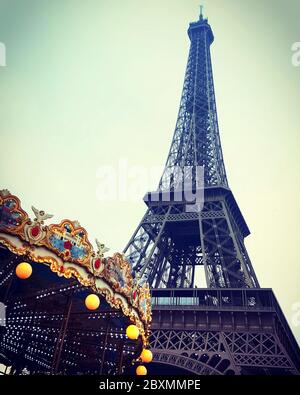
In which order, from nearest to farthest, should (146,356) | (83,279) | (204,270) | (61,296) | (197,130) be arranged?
(83,279), (61,296), (146,356), (204,270), (197,130)

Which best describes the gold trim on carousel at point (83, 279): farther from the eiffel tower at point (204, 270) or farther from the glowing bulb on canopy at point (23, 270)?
the eiffel tower at point (204, 270)

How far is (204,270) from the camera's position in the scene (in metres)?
29.9

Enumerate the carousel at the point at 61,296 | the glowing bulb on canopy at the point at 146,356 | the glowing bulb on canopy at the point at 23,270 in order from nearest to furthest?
the glowing bulb on canopy at the point at 23,270
the carousel at the point at 61,296
the glowing bulb on canopy at the point at 146,356

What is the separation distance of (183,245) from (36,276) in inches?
1130

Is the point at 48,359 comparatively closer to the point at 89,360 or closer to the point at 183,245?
the point at 89,360

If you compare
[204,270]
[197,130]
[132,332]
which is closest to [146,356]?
[132,332]

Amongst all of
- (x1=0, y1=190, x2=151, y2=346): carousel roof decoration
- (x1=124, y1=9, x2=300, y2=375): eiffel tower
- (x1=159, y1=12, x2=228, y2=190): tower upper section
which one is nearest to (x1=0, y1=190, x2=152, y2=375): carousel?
(x1=0, y1=190, x2=151, y2=346): carousel roof decoration

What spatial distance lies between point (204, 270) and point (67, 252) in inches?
828

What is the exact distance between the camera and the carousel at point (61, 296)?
9695mm

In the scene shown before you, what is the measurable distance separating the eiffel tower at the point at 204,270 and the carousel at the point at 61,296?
812 centimetres

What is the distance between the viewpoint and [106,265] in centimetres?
1143

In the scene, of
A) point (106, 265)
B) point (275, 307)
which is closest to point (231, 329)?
point (275, 307)

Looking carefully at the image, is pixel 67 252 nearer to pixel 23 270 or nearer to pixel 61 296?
pixel 23 270

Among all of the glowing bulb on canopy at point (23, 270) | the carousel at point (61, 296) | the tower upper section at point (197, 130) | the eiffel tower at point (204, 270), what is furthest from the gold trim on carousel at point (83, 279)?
the tower upper section at point (197, 130)
